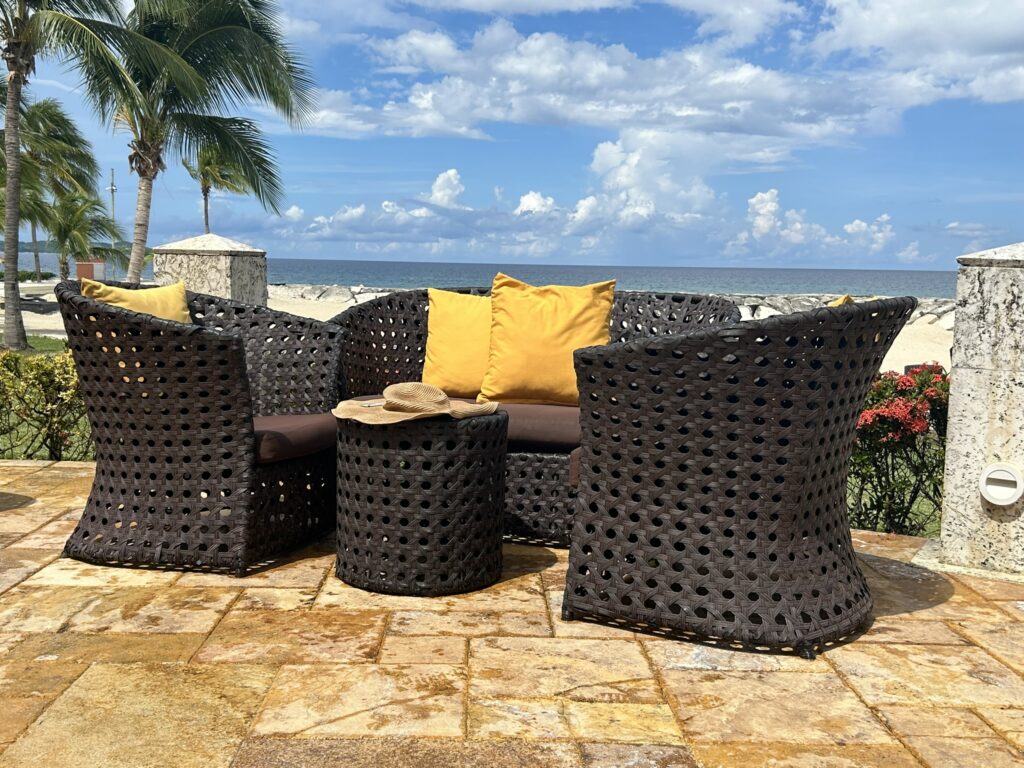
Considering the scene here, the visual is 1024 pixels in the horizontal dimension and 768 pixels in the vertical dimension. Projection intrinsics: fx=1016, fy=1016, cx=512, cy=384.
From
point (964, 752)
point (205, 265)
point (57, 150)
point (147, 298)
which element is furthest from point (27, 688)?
point (57, 150)

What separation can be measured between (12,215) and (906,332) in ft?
49.3

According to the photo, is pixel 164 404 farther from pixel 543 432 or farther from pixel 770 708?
pixel 770 708

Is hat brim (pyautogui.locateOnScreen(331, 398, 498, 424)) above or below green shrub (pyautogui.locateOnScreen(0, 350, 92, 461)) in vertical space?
above

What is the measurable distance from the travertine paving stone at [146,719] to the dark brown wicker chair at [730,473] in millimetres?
1026

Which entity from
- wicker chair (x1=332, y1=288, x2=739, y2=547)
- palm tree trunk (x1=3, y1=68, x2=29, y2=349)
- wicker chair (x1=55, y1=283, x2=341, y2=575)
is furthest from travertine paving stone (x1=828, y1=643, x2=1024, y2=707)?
palm tree trunk (x1=3, y1=68, x2=29, y2=349)

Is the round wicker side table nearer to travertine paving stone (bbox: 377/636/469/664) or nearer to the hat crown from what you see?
the hat crown

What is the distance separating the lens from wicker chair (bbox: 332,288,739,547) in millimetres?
3650

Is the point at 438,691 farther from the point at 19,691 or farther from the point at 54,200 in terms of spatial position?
the point at 54,200

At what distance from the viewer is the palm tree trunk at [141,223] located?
16156 millimetres

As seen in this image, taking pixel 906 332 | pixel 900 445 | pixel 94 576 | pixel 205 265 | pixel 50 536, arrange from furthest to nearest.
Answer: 1. pixel 906 332
2. pixel 205 265
3. pixel 900 445
4. pixel 50 536
5. pixel 94 576

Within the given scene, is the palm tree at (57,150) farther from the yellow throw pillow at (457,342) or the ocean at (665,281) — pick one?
the yellow throw pillow at (457,342)

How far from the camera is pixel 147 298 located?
385 centimetres

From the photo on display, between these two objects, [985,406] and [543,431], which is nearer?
[985,406]

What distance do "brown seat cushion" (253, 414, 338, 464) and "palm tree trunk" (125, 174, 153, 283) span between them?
44.2 feet
